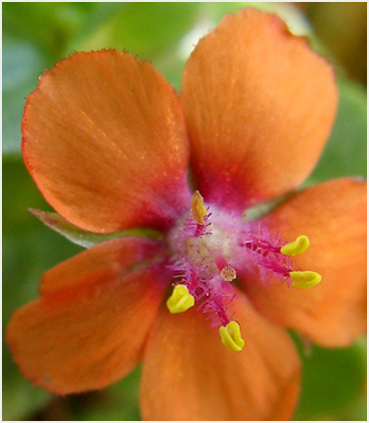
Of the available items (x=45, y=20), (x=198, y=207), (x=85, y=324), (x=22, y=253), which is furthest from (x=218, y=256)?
(x=45, y=20)

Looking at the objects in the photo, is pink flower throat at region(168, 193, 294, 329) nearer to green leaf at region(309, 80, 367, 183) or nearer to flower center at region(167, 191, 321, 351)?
flower center at region(167, 191, 321, 351)

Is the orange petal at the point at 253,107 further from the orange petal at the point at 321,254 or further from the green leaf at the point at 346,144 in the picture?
the green leaf at the point at 346,144

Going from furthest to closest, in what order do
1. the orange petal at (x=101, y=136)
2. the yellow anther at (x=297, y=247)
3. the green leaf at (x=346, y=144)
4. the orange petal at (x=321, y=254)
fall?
the green leaf at (x=346, y=144)
the orange petal at (x=321, y=254)
the yellow anther at (x=297, y=247)
the orange petal at (x=101, y=136)

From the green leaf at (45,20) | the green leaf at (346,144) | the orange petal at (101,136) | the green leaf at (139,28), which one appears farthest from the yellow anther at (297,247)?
the green leaf at (45,20)

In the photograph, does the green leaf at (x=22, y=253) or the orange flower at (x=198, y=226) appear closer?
the orange flower at (x=198, y=226)

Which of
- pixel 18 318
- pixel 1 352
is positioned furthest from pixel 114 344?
pixel 1 352

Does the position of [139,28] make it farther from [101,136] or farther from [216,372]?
[216,372]
